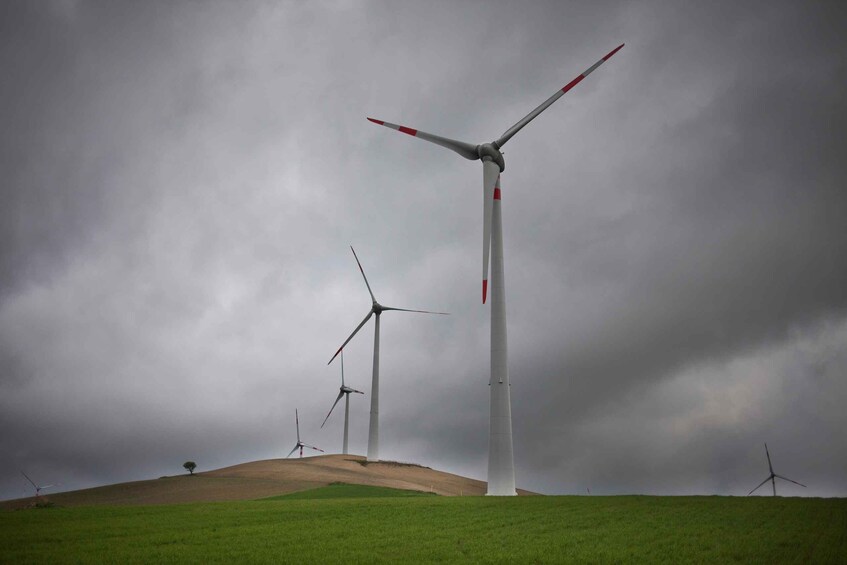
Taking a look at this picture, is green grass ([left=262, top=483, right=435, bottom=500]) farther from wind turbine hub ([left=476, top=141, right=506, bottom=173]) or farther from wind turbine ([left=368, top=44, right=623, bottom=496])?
wind turbine hub ([left=476, top=141, right=506, bottom=173])

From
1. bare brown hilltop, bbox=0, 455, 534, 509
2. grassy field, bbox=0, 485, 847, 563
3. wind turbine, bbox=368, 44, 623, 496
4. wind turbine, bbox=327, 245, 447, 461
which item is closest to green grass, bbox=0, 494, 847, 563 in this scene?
grassy field, bbox=0, 485, 847, 563

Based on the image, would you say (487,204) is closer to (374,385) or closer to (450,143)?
(450,143)

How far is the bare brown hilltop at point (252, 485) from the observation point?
193 ft

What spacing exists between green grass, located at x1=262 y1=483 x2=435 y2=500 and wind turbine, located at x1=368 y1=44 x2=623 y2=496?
45.5ft

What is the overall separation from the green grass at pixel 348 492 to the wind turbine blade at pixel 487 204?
23809 millimetres

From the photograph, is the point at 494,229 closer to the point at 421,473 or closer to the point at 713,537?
the point at 713,537

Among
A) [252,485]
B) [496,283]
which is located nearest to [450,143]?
[496,283]

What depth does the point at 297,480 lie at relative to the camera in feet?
227

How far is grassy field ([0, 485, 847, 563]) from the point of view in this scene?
2123cm

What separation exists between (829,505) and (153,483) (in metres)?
73.7

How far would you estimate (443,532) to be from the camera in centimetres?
2677

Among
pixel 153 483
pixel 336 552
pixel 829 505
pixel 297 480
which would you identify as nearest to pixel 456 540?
pixel 336 552

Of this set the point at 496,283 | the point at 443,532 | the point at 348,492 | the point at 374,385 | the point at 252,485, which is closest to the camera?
the point at 443,532

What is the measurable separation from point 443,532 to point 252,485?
44.7 meters
